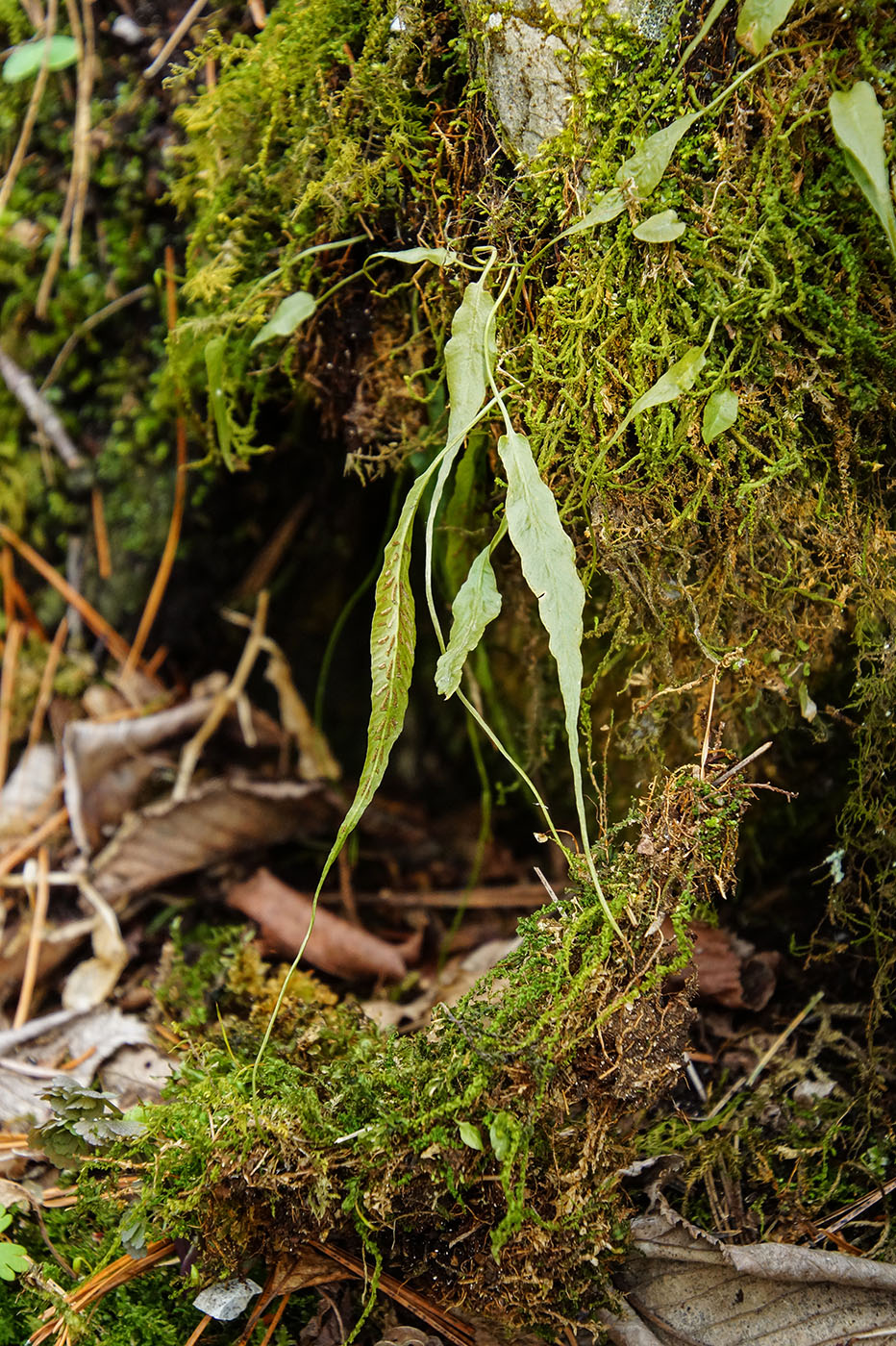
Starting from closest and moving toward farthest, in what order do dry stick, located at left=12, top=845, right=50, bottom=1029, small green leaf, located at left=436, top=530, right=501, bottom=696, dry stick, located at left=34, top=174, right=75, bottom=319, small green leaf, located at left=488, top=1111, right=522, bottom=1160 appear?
small green leaf, located at left=488, top=1111, right=522, bottom=1160 < small green leaf, located at left=436, top=530, right=501, bottom=696 < dry stick, located at left=12, top=845, right=50, bottom=1029 < dry stick, located at left=34, top=174, right=75, bottom=319

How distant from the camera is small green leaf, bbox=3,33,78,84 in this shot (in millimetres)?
2018

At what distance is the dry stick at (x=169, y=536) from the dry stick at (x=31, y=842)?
0.39 meters

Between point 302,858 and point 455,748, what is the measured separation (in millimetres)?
492

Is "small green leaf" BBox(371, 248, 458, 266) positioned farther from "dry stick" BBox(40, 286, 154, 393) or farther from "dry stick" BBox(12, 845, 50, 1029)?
"dry stick" BBox(12, 845, 50, 1029)

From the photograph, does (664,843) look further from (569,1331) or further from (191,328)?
(191,328)

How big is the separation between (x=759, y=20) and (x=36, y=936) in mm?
2021

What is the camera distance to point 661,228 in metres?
1.22

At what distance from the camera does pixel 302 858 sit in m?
2.16

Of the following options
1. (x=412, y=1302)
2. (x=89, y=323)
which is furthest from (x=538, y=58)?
(x=412, y=1302)

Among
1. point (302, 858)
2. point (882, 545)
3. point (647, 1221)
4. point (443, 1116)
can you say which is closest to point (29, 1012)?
point (302, 858)

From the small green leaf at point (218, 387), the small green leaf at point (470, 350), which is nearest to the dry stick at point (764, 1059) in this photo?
the small green leaf at point (470, 350)

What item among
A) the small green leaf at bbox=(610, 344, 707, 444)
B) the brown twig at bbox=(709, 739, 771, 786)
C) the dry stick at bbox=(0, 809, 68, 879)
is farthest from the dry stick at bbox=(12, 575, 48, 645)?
the brown twig at bbox=(709, 739, 771, 786)

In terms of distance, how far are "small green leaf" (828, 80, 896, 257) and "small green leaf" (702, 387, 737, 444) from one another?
26 cm

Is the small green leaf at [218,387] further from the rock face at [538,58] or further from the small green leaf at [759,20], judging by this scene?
the small green leaf at [759,20]
